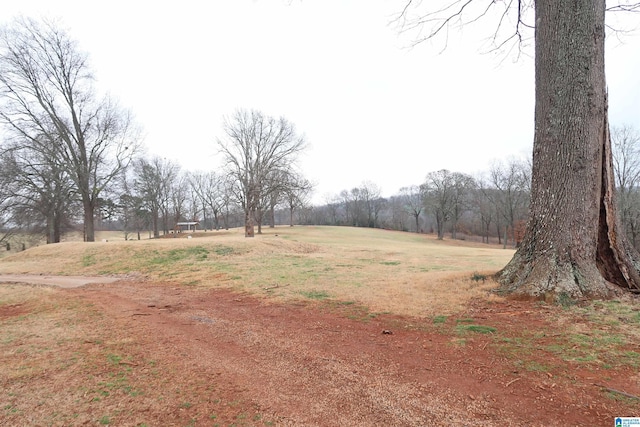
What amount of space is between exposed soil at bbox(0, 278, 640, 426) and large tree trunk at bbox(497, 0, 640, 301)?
1.20m

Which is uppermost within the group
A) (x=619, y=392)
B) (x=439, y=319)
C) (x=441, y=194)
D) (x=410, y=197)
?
(x=410, y=197)

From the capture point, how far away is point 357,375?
299 cm

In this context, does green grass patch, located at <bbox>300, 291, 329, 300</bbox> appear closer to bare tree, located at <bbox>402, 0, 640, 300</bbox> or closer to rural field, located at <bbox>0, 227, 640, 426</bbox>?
rural field, located at <bbox>0, 227, 640, 426</bbox>

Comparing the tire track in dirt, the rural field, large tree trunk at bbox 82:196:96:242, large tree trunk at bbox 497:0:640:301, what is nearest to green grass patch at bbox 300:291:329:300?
the rural field

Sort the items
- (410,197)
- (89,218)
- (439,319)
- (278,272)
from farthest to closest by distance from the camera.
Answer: (410,197)
(89,218)
(278,272)
(439,319)

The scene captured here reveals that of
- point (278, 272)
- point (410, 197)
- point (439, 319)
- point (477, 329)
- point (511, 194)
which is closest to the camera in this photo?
point (477, 329)

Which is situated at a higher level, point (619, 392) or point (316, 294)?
point (619, 392)

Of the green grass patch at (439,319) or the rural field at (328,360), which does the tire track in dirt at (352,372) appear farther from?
the green grass patch at (439,319)

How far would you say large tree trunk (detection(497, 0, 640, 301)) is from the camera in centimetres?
494

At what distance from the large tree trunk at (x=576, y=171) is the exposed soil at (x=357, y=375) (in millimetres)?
1203

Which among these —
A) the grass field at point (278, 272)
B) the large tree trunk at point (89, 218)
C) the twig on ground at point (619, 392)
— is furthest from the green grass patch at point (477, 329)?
the large tree trunk at point (89, 218)

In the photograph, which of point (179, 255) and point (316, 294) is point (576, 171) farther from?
point (179, 255)

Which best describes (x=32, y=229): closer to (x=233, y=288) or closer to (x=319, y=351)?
(x=233, y=288)

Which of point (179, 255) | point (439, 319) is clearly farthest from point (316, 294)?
point (179, 255)
